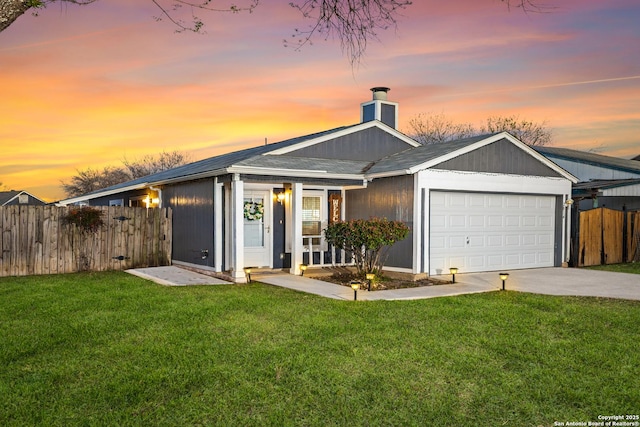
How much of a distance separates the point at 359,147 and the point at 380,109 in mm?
1861

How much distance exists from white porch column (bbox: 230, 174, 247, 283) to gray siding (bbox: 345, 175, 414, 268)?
341 cm

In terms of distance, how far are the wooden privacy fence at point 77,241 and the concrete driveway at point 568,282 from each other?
8488 mm

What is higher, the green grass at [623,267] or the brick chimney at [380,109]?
the brick chimney at [380,109]

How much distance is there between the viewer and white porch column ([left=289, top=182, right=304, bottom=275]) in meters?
11.9

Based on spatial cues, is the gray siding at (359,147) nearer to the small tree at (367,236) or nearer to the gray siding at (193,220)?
the gray siding at (193,220)

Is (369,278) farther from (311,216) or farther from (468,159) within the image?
(468,159)

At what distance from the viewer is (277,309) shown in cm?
770

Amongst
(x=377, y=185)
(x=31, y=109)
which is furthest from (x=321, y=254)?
(x=31, y=109)

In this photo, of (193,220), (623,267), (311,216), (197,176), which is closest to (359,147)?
(311,216)

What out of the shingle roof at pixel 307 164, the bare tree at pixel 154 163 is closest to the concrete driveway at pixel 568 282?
the shingle roof at pixel 307 164

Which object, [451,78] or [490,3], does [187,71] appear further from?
[490,3]

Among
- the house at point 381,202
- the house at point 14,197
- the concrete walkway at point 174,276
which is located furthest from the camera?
the house at point 14,197

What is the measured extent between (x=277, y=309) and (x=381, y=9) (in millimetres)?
4569

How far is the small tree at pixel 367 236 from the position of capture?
10.4m
